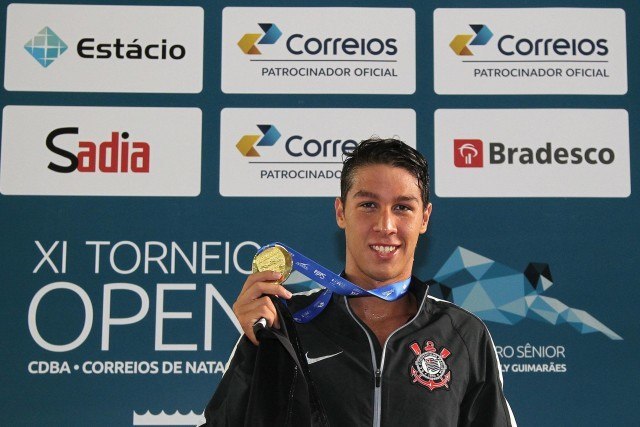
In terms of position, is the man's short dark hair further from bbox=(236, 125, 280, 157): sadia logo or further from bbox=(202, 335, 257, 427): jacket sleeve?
bbox=(236, 125, 280, 157): sadia logo

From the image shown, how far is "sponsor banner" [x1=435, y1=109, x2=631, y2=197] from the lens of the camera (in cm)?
284

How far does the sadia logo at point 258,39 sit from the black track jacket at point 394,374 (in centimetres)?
146

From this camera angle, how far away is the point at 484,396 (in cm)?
166

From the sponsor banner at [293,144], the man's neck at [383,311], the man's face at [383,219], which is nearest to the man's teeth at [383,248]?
the man's face at [383,219]

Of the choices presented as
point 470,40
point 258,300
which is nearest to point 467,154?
point 470,40

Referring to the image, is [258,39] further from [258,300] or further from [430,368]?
[430,368]

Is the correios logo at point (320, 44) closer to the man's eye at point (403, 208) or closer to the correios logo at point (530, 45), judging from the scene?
the correios logo at point (530, 45)

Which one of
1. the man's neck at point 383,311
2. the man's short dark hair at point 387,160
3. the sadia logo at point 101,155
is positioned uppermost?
the sadia logo at point 101,155

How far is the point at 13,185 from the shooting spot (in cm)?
283

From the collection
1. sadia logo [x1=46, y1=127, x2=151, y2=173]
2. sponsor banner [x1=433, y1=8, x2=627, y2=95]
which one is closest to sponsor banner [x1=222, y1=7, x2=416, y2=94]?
sponsor banner [x1=433, y1=8, x2=627, y2=95]

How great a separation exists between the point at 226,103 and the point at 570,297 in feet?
4.91

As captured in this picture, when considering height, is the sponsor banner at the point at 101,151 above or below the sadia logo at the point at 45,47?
below

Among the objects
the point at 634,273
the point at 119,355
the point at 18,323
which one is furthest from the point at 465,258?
the point at 18,323

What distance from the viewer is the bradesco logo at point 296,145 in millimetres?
2852
